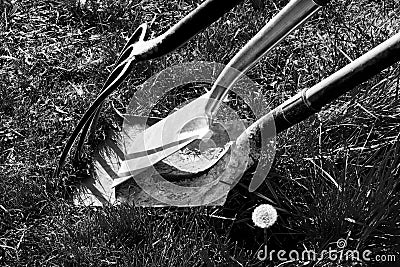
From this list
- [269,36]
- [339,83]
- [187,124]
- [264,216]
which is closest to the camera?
[339,83]

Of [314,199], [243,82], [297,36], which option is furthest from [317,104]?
[297,36]

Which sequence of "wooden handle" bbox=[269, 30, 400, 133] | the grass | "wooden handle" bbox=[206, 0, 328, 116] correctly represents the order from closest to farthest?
"wooden handle" bbox=[269, 30, 400, 133] → "wooden handle" bbox=[206, 0, 328, 116] → the grass

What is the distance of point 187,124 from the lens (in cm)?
208

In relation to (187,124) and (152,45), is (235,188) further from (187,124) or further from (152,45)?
(152,45)

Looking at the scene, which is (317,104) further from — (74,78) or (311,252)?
(74,78)

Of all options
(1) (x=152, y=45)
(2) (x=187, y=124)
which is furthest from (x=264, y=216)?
(1) (x=152, y=45)

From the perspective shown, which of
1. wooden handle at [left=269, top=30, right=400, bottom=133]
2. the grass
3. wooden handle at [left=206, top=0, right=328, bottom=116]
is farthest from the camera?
the grass

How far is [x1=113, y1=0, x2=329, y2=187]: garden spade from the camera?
1.80m

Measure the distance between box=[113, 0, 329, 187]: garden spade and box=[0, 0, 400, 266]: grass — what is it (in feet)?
0.55

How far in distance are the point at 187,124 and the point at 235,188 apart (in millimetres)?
273

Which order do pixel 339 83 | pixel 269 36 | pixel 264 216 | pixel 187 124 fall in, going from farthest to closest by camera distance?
pixel 187 124 < pixel 264 216 < pixel 269 36 < pixel 339 83

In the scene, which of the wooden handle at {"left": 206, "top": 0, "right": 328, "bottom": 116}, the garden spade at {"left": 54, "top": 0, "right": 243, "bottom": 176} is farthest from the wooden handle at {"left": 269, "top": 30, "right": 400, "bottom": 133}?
the garden spade at {"left": 54, "top": 0, "right": 243, "bottom": 176}

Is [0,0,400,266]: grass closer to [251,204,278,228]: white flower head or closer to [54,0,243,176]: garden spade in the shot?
[251,204,278,228]: white flower head

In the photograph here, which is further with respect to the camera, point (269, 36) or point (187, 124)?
point (187, 124)
